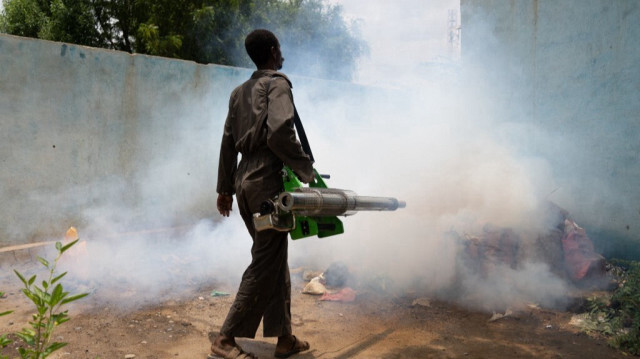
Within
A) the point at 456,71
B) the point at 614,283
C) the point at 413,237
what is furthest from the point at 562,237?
the point at 456,71

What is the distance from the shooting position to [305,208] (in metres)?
2.34

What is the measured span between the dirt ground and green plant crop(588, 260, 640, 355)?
109 millimetres

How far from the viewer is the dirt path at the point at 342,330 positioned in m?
2.93

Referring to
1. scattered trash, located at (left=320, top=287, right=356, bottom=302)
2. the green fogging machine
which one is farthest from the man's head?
scattered trash, located at (left=320, top=287, right=356, bottom=302)

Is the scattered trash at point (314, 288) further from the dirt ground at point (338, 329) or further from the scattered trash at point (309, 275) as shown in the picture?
the scattered trash at point (309, 275)

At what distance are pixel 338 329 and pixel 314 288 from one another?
0.76 m

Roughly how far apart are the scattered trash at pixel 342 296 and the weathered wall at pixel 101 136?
2399 mm

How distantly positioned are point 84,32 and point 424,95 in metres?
11.4

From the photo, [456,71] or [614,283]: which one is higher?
[456,71]

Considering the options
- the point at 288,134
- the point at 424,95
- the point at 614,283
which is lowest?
the point at 614,283

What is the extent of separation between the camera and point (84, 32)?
14.2 metres

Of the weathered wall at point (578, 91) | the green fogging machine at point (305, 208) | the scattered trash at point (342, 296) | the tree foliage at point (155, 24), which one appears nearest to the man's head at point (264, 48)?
the green fogging machine at point (305, 208)

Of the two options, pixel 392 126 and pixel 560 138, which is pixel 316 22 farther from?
pixel 560 138

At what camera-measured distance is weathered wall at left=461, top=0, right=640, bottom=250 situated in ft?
14.8
